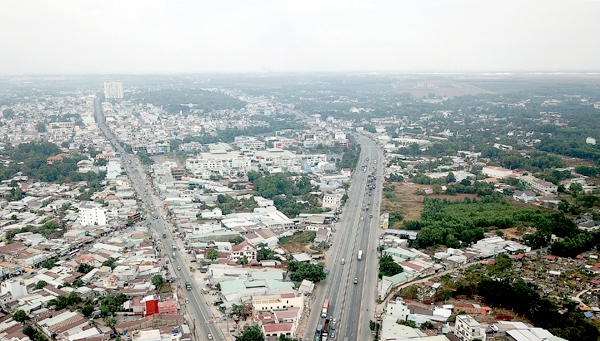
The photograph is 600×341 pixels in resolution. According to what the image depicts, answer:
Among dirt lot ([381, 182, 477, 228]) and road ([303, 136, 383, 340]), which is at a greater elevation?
dirt lot ([381, 182, 477, 228])

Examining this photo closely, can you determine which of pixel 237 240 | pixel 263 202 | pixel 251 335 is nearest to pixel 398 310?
pixel 251 335

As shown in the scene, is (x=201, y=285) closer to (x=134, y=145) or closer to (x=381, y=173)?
(x=381, y=173)

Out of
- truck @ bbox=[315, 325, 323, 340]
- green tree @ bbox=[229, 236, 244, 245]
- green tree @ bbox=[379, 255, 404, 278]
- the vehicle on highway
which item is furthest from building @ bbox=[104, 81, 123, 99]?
truck @ bbox=[315, 325, 323, 340]

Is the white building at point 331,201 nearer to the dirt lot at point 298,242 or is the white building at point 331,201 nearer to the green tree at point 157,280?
the dirt lot at point 298,242

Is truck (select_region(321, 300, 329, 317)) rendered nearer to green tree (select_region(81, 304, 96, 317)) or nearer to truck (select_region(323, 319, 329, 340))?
truck (select_region(323, 319, 329, 340))

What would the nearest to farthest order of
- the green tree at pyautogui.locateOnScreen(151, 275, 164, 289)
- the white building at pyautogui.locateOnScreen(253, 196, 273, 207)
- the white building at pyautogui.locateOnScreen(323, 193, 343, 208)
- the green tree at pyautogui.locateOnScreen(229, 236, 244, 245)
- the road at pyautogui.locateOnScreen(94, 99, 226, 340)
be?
the road at pyautogui.locateOnScreen(94, 99, 226, 340) < the green tree at pyautogui.locateOnScreen(151, 275, 164, 289) < the green tree at pyautogui.locateOnScreen(229, 236, 244, 245) < the white building at pyautogui.locateOnScreen(253, 196, 273, 207) < the white building at pyautogui.locateOnScreen(323, 193, 343, 208)

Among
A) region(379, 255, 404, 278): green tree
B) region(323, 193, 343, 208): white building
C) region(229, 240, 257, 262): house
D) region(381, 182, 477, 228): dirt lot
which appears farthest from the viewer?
region(323, 193, 343, 208): white building

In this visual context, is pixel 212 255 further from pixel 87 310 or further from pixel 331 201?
pixel 331 201
